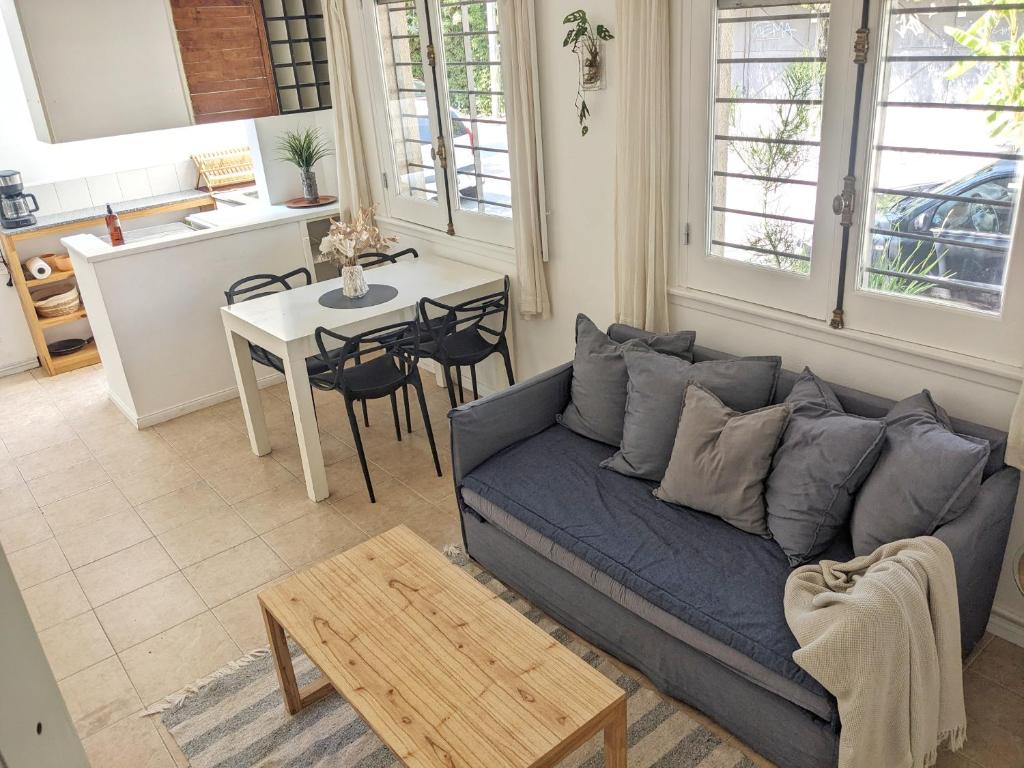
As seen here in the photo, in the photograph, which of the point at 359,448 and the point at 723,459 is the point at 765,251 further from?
the point at 359,448

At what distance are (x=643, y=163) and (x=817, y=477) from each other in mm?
1427

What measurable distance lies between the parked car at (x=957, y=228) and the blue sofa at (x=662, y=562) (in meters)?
0.46

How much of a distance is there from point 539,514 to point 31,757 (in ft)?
8.05

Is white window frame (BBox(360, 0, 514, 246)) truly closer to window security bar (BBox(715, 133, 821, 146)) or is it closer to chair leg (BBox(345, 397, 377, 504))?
chair leg (BBox(345, 397, 377, 504))

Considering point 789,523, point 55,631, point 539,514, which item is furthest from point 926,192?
point 55,631

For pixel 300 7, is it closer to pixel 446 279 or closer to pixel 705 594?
pixel 446 279

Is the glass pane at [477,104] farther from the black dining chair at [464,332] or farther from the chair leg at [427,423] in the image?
the chair leg at [427,423]

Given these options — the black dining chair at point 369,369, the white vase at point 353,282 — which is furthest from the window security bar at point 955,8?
the white vase at point 353,282

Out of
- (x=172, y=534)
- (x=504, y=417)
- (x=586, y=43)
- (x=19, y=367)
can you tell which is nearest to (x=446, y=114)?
(x=586, y=43)

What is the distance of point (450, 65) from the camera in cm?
416

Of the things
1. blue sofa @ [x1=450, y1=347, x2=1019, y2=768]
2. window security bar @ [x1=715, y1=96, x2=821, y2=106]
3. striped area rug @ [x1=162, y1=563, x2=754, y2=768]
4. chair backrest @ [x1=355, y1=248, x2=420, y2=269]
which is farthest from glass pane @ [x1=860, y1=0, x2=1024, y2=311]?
chair backrest @ [x1=355, y1=248, x2=420, y2=269]

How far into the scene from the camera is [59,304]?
566 cm

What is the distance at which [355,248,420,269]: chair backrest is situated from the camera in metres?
4.77

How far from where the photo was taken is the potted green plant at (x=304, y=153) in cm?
520
